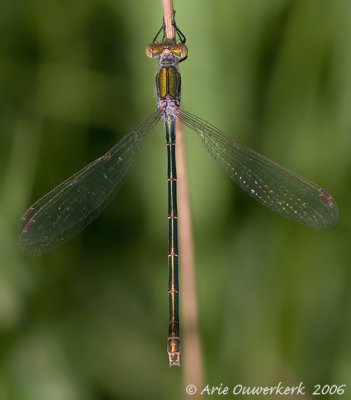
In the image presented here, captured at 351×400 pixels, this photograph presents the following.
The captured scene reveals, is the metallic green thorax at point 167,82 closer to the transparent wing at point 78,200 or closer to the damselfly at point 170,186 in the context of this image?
the damselfly at point 170,186

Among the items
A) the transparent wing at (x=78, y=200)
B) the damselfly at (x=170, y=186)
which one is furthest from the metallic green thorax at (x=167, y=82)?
the transparent wing at (x=78, y=200)

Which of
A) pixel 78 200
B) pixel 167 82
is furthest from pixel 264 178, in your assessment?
pixel 78 200

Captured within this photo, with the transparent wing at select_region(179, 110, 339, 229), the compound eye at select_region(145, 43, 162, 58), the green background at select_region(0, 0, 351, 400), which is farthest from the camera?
the compound eye at select_region(145, 43, 162, 58)

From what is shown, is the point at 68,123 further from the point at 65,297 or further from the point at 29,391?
the point at 29,391

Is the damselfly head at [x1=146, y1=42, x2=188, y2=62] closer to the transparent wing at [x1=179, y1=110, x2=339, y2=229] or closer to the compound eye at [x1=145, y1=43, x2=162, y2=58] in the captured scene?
the compound eye at [x1=145, y1=43, x2=162, y2=58]

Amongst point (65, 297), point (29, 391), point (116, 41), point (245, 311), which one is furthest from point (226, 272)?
point (116, 41)

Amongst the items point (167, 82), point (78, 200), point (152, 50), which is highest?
point (152, 50)

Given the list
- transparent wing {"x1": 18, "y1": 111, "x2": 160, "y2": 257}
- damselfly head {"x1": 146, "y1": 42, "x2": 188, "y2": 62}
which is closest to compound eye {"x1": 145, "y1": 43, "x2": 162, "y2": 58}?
damselfly head {"x1": 146, "y1": 42, "x2": 188, "y2": 62}

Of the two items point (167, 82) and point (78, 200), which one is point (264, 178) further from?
point (78, 200)
